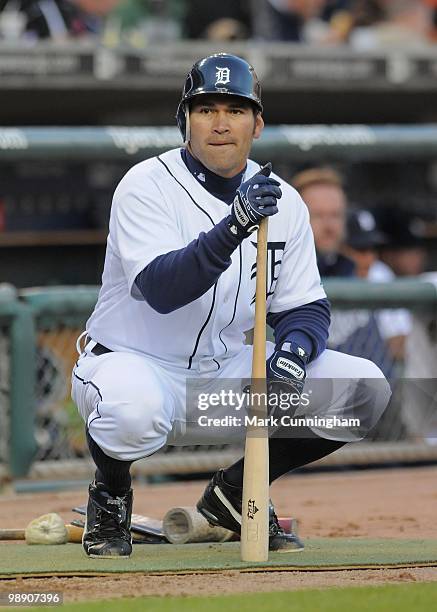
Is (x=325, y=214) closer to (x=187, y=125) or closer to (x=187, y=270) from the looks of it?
(x=187, y=125)

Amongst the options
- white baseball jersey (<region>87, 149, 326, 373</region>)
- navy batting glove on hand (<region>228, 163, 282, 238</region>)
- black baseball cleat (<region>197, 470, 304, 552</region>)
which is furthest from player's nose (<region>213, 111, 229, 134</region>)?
black baseball cleat (<region>197, 470, 304, 552</region>)

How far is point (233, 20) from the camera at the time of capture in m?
11.9

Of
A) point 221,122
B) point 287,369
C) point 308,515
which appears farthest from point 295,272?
point 308,515

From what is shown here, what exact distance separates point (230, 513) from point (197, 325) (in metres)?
0.61

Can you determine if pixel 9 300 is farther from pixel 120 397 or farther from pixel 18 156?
pixel 120 397

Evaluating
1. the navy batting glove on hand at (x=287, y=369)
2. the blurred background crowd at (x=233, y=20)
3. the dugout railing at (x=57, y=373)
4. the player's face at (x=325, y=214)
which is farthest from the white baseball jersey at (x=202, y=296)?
the blurred background crowd at (x=233, y=20)

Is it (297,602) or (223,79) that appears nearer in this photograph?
(297,602)

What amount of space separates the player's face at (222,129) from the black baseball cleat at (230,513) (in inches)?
39.9

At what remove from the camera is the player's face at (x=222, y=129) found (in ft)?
13.4

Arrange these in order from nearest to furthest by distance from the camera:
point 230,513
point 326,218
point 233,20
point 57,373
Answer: point 230,513, point 57,373, point 326,218, point 233,20

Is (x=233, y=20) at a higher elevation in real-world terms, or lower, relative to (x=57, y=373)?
higher

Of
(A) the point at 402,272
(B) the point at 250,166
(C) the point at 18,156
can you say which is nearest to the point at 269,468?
(B) the point at 250,166

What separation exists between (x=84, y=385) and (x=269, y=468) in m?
0.64

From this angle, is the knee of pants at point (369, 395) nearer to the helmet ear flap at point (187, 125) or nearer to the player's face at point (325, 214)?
the helmet ear flap at point (187, 125)
